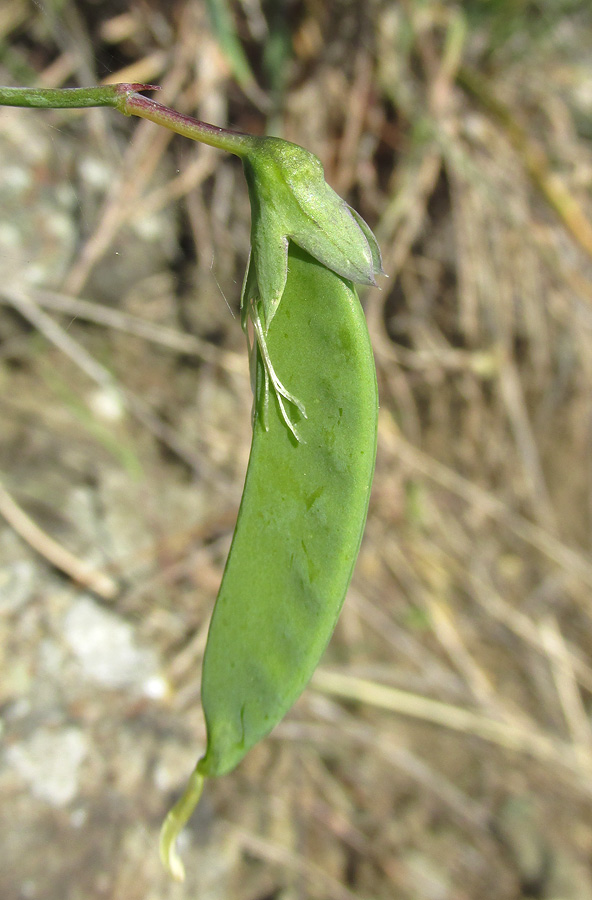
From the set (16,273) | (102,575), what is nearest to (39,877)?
(102,575)

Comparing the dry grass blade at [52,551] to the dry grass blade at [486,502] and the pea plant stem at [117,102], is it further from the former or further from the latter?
the pea plant stem at [117,102]

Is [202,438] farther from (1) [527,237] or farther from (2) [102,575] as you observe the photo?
(1) [527,237]

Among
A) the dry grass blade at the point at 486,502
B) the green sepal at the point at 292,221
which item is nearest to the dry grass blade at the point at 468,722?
the dry grass blade at the point at 486,502

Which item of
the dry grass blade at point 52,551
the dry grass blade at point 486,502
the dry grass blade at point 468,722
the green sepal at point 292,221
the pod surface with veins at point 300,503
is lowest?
the dry grass blade at point 468,722

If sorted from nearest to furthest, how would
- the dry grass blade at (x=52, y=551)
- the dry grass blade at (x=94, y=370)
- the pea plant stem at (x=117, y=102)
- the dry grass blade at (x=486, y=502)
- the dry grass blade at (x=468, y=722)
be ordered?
the pea plant stem at (x=117, y=102)
the dry grass blade at (x=52, y=551)
the dry grass blade at (x=94, y=370)
the dry grass blade at (x=468, y=722)
the dry grass blade at (x=486, y=502)

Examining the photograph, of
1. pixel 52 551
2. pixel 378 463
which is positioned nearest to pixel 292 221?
pixel 52 551
